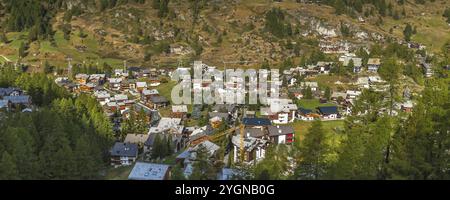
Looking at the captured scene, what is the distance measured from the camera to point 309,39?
113 meters

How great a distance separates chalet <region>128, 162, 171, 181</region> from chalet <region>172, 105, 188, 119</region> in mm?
27212

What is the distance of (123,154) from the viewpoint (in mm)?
42719

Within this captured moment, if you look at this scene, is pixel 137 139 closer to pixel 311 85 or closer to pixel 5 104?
pixel 5 104

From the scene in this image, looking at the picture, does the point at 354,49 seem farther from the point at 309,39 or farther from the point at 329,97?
the point at 329,97

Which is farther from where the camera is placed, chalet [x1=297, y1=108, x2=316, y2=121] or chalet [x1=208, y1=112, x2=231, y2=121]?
chalet [x1=297, y1=108, x2=316, y2=121]

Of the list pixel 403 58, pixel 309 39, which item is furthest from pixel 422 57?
pixel 309 39

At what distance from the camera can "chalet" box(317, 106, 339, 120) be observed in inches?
2472

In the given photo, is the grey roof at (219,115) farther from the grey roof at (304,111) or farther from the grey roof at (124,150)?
the grey roof at (124,150)

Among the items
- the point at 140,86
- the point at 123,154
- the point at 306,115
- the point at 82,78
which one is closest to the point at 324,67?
the point at 306,115

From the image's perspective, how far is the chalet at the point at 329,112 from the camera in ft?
206

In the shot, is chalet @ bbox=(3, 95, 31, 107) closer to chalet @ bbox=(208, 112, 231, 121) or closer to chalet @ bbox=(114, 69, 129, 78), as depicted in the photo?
chalet @ bbox=(208, 112, 231, 121)

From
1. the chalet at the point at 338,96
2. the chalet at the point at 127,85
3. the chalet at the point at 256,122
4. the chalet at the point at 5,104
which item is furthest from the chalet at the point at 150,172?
the chalet at the point at 127,85

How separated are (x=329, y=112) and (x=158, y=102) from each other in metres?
25.0

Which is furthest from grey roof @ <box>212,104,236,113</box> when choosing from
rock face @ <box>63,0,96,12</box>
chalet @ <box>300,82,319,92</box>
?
rock face @ <box>63,0,96,12</box>
